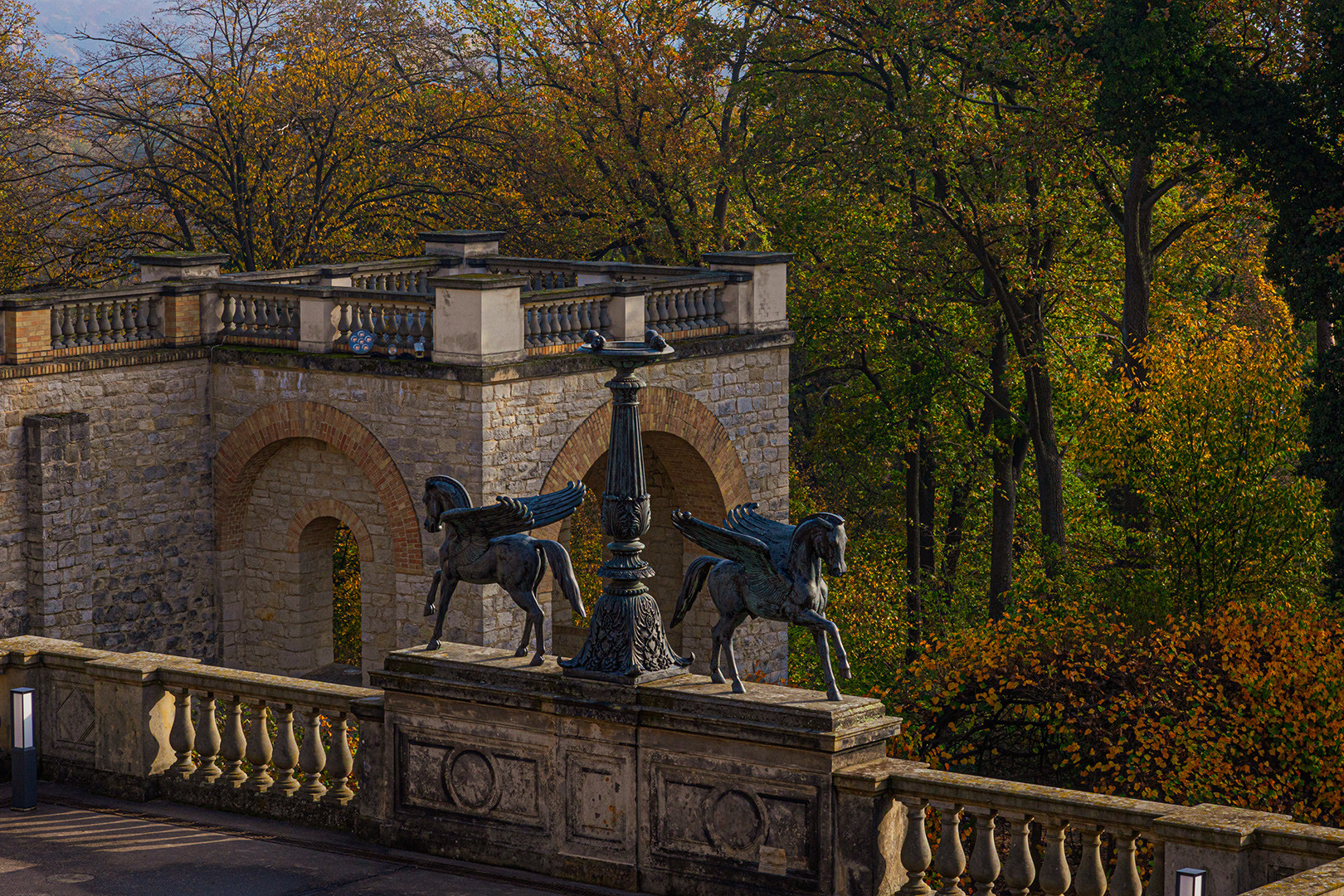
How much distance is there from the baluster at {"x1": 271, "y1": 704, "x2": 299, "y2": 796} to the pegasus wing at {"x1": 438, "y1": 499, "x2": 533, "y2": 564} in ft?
4.90

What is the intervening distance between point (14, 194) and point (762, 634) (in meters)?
17.5

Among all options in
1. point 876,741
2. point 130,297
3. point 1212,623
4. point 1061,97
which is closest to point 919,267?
point 1061,97

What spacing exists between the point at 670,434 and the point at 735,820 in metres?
13.6

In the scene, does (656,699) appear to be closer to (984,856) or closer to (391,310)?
(984,856)

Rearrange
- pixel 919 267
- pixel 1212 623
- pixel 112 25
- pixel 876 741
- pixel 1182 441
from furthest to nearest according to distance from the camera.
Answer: pixel 112 25, pixel 919 267, pixel 1182 441, pixel 1212 623, pixel 876 741

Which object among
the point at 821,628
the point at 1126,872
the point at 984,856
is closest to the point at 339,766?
the point at 821,628

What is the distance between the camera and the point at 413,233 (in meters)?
34.1

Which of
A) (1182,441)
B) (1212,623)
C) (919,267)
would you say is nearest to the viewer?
(1212,623)

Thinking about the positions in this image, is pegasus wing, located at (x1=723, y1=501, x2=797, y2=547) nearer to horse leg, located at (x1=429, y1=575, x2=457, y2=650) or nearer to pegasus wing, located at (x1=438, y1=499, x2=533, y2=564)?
pegasus wing, located at (x1=438, y1=499, x2=533, y2=564)

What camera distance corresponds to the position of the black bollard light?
37.7 ft

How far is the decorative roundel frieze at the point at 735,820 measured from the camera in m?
9.73

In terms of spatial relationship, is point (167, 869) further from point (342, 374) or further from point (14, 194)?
point (14, 194)

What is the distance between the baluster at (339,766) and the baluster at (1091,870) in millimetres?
4318

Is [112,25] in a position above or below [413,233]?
above
